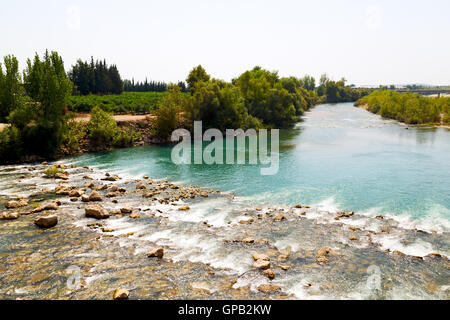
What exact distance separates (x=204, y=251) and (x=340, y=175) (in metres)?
20.2

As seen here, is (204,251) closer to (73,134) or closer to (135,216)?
(135,216)

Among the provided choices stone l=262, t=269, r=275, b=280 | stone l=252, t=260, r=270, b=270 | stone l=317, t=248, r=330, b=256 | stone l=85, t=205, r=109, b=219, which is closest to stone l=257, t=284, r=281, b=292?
stone l=262, t=269, r=275, b=280

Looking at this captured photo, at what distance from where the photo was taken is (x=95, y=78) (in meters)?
101

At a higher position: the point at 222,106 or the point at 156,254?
the point at 222,106

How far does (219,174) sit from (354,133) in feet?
141

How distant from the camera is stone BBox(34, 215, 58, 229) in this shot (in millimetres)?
17109

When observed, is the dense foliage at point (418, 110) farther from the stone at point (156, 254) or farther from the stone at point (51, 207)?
the stone at point (51, 207)

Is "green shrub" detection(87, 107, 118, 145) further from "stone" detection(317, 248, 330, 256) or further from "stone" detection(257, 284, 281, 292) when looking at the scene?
"stone" detection(257, 284, 281, 292)

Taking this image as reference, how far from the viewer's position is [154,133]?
50.9 m

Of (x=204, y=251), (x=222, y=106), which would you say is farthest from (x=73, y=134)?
(x=204, y=251)

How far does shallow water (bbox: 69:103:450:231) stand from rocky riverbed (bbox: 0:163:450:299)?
8.70ft
